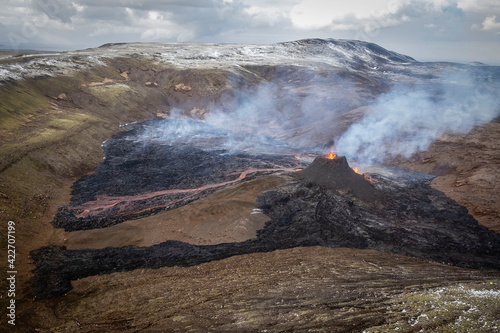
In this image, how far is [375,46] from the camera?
16650 cm

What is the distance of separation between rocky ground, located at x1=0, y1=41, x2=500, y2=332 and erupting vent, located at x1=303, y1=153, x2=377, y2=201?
4.14m

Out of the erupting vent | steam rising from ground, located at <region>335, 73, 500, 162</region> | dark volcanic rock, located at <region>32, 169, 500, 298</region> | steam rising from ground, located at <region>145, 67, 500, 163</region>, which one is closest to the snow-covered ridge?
steam rising from ground, located at <region>145, 67, 500, 163</region>

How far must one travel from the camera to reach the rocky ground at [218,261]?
376 inches

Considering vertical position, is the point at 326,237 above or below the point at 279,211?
below

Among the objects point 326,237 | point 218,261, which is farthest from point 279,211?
point 218,261

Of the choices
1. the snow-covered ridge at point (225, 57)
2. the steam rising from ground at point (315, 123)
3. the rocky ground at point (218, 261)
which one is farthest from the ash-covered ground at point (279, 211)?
the snow-covered ridge at point (225, 57)

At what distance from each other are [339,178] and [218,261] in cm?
1327

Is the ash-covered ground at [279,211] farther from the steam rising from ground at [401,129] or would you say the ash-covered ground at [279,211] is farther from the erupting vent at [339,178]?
the steam rising from ground at [401,129]

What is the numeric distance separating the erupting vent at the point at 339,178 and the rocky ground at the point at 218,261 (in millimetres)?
4136

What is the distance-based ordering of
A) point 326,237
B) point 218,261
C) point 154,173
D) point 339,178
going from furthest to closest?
point 154,173 < point 339,178 < point 326,237 < point 218,261

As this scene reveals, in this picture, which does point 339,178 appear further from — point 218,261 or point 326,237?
point 218,261

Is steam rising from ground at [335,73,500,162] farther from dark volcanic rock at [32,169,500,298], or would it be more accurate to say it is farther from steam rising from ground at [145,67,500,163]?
dark volcanic rock at [32,169,500,298]

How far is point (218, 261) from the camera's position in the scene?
16984 millimetres

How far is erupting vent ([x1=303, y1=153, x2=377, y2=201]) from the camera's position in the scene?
24.6 meters
